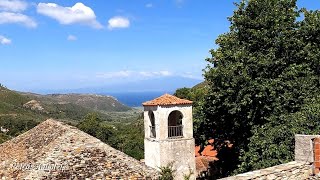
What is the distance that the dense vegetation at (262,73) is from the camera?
19016 mm

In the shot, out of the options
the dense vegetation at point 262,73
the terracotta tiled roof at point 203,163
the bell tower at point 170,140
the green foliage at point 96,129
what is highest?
the dense vegetation at point 262,73

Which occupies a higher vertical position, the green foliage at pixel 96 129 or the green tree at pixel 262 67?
the green tree at pixel 262 67

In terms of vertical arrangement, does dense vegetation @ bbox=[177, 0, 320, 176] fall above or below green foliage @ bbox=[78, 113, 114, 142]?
above

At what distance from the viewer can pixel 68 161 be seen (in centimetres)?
1355

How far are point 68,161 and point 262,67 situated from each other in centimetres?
1105

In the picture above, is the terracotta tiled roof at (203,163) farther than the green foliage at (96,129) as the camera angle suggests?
No

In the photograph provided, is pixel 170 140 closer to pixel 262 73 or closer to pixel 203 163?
pixel 262 73

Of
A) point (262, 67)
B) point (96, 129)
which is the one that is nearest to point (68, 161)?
point (262, 67)

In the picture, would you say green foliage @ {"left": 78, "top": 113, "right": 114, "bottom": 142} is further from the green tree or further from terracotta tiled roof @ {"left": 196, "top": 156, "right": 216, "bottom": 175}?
the green tree

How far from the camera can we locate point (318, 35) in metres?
21.0

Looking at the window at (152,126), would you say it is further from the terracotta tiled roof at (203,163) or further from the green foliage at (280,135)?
the terracotta tiled roof at (203,163)

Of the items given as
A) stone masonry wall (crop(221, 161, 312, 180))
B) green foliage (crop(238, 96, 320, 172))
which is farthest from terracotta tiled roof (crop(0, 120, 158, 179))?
green foliage (crop(238, 96, 320, 172))

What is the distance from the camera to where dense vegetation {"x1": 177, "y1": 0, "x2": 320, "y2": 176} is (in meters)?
19.0

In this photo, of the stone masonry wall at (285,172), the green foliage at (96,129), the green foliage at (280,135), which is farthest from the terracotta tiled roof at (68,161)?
the green foliage at (96,129)
